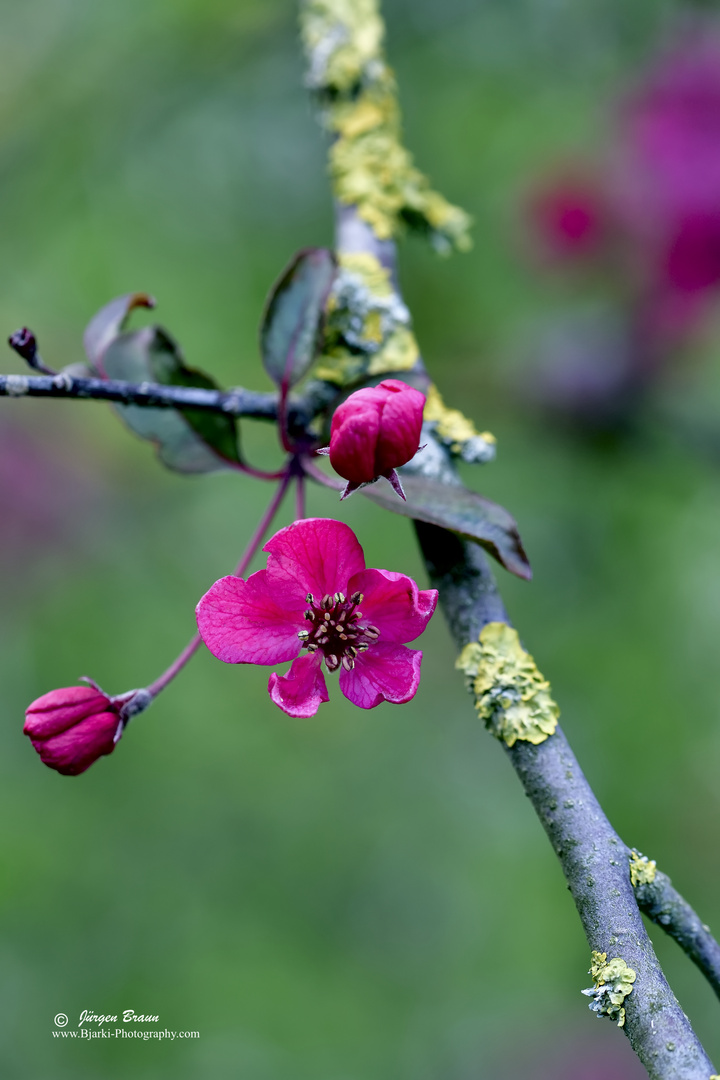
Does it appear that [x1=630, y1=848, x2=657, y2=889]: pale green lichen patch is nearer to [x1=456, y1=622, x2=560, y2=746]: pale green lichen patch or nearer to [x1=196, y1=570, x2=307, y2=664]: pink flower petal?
[x1=456, y1=622, x2=560, y2=746]: pale green lichen patch

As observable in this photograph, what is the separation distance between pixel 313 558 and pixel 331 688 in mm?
1718

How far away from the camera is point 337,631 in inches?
32.0

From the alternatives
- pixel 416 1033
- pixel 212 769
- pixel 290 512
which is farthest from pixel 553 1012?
pixel 290 512

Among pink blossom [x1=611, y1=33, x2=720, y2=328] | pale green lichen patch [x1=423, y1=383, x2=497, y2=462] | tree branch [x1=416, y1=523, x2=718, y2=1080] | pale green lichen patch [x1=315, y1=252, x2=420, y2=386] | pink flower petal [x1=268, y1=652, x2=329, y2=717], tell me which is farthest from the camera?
pink blossom [x1=611, y1=33, x2=720, y2=328]

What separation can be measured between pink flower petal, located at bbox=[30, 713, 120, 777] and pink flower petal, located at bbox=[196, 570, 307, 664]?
5.2 inches

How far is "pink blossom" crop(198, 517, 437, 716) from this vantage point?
2.51ft

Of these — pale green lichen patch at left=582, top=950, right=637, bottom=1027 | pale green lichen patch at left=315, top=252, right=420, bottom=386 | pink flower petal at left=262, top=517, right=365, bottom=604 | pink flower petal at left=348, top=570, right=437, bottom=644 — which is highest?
pale green lichen patch at left=315, top=252, right=420, bottom=386

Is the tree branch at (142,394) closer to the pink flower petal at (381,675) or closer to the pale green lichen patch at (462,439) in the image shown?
the pale green lichen patch at (462,439)

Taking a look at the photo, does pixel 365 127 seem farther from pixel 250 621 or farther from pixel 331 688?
pixel 331 688

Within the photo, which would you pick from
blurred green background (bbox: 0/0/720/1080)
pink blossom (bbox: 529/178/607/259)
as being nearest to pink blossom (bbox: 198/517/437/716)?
blurred green background (bbox: 0/0/720/1080)

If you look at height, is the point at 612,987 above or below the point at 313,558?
below

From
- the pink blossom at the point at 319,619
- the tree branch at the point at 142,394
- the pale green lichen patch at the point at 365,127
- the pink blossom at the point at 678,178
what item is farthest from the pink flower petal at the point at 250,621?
the pink blossom at the point at 678,178

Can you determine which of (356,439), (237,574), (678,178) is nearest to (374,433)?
(356,439)

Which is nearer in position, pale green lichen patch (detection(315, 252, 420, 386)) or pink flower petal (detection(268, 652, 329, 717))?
pink flower petal (detection(268, 652, 329, 717))
